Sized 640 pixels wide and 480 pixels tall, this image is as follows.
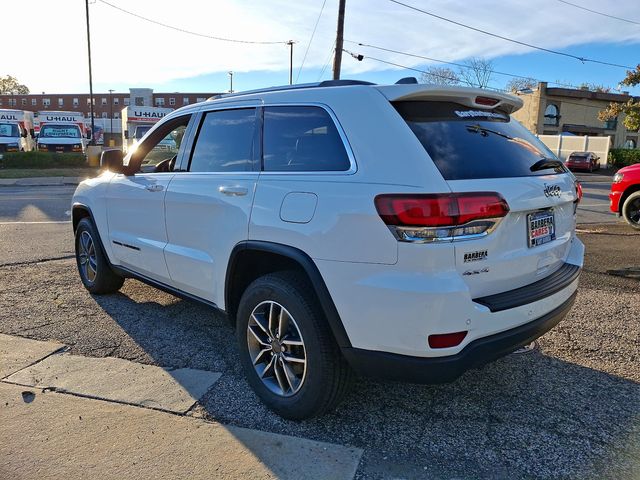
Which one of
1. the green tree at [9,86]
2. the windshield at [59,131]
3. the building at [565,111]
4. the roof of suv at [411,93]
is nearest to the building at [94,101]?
the green tree at [9,86]

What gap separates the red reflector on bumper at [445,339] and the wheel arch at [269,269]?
43 cm

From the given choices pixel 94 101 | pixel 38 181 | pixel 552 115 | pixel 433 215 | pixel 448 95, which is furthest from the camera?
pixel 94 101

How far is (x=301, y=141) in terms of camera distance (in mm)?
3139

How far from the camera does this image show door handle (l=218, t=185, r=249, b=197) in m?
3.25

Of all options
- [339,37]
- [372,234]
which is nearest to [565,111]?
[339,37]

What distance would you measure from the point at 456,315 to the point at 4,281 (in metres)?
5.43

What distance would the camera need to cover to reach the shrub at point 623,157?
40375mm

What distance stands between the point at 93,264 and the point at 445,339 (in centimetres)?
413

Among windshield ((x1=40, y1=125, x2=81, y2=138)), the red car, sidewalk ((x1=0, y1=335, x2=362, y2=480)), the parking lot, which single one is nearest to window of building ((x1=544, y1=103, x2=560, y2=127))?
windshield ((x1=40, y1=125, x2=81, y2=138))

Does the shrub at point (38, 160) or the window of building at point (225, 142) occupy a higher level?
the window of building at point (225, 142)

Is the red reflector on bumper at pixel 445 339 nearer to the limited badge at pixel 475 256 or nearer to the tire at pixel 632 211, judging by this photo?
the limited badge at pixel 475 256

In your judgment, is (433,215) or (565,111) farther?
(565,111)

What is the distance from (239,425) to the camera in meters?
3.04

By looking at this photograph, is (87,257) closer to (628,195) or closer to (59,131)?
(628,195)
